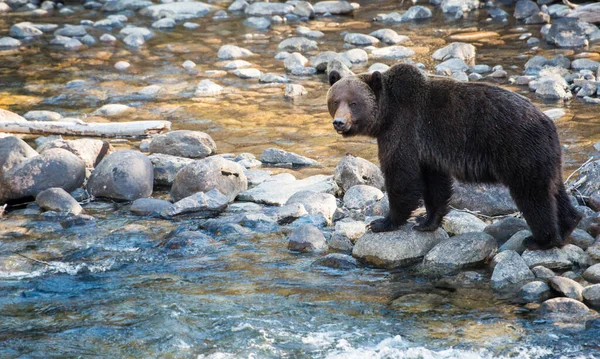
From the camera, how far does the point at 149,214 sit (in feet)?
31.9

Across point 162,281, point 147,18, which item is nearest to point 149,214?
point 162,281

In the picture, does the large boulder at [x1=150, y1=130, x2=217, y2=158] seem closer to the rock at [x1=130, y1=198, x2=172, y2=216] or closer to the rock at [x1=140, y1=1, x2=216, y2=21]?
the rock at [x1=130, y1=198, x2=172, y2=216]

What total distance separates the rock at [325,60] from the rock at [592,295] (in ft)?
33.0

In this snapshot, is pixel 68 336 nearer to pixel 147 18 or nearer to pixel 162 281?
pixel 162 281

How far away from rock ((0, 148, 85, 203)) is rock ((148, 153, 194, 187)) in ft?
3.11

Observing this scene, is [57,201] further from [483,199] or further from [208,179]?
[483,199]

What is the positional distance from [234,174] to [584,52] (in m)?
9.32

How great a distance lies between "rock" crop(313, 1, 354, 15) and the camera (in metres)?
22.2

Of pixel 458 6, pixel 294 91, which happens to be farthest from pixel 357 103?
pixel 458 6

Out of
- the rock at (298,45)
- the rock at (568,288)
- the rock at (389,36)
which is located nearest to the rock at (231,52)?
the rock at (298,45)

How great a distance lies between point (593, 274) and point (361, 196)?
3161mm

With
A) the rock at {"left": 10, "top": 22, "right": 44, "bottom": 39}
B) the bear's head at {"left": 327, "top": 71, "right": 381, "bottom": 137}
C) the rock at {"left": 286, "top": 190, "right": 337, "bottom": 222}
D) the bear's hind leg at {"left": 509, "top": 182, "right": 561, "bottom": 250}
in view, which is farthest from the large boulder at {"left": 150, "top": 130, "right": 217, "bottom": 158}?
the rock at {"left": 10, "top": 22, "right": 44, "bottom": 39}

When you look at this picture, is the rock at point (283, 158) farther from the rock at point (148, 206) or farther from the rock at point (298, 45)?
the rock at point (298, 45)

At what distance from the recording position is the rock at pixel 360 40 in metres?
18.6
